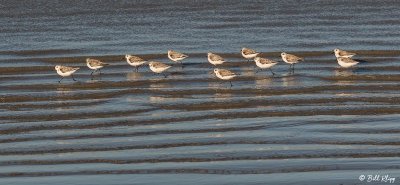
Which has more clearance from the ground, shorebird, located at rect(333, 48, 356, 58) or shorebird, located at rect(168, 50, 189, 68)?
shorebird, located at rect(168, 50, 189, 68)

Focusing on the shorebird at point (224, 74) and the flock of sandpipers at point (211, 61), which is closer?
the shorebird at point (224, 74)

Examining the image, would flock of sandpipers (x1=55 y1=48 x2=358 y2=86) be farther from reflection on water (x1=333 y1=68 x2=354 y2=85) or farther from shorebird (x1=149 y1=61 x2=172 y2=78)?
→ reflection on water (x1=333 y1=68 x2=354 y2=85)

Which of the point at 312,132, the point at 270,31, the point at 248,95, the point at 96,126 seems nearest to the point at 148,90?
the point at 248,95

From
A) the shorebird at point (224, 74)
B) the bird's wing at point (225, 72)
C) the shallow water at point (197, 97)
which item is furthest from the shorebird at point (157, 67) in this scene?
the bird's wing at point (225, 72)

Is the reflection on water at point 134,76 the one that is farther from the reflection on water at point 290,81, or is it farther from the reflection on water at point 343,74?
the reflection on water at point 343,74

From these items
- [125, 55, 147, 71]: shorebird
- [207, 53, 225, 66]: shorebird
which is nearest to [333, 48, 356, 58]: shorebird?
[207, 53, 225, 66]: shorebird

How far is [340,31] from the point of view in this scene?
30.6 metres

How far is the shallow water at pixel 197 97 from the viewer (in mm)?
17672

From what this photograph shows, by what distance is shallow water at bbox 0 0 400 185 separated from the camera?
17.7 metres

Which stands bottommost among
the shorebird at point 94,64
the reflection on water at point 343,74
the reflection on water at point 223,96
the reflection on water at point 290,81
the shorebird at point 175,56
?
the reflection on water at point 343,74

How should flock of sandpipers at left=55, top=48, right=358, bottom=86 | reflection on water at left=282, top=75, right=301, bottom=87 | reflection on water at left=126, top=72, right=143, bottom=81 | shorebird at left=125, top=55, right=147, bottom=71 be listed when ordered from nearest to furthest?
1. reflection on water at left=282, top=75, right=301, bottom=87
2. reflection on water at left=126, top=72, right=143, bottom=81
3. flock of sandpipers at left=55, top=48, right=358, bottom=86
4. shorebird at left=125, top=55, right=147, bottom=71

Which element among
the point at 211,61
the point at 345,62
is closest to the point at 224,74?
the point at 211,61

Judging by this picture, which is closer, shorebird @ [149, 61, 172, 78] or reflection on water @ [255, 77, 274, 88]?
reflection on water @ [255, 77, 274, 88]

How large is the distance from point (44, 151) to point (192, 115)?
11.5 feet
